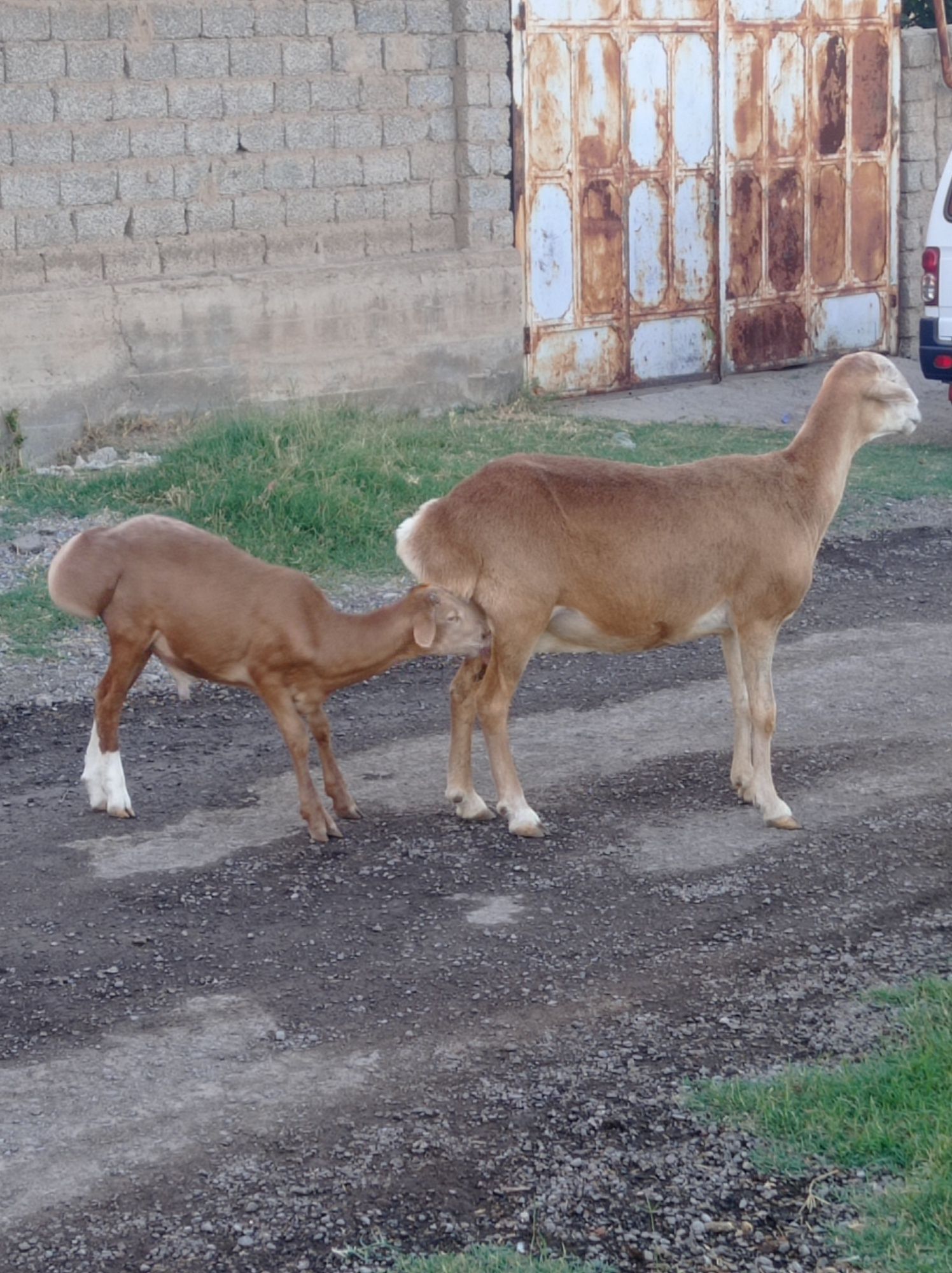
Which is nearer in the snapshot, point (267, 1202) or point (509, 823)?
point (267, 1202)

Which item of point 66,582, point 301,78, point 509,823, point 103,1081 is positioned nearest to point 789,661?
point 509,823

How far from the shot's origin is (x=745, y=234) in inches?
581

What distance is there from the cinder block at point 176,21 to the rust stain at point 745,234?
16.7 feet

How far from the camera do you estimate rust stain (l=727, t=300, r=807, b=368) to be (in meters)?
14.9

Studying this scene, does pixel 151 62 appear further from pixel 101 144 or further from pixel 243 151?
pixel 243 151

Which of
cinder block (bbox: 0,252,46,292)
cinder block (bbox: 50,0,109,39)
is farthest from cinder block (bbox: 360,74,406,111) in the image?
cinder block (bbox: 0,252,46,292)

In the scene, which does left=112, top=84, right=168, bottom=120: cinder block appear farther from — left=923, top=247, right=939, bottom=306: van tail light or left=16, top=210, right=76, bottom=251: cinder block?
left=923, top=247, right=939, bottom=306: van tail light

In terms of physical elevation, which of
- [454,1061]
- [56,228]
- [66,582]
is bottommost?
[454,1061]

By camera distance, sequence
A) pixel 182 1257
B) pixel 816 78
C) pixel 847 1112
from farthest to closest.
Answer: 1. pixel 816 78
2. pixel 847 1112
3. pixel 182 1257

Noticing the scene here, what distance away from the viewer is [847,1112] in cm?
408

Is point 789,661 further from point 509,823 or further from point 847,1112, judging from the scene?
point 847,1112

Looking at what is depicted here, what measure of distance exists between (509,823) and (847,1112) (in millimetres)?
2199

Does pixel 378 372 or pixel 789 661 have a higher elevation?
pixel 378 372

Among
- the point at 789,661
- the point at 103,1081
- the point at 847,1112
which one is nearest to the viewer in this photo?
the point at 847,1112
